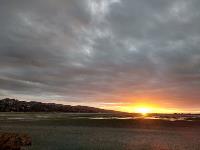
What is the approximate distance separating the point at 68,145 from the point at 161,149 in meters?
10.0

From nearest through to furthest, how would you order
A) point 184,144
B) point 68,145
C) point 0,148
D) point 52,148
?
point 0,148 < point 52,148 < point 68,145 < point 184,144

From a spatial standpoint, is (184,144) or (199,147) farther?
(184,144)

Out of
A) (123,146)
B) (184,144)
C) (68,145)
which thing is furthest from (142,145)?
(68,145)

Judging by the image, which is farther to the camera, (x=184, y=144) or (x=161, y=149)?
(x=184, y=144)

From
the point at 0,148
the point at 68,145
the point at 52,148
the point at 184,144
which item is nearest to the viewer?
the point at 0,148

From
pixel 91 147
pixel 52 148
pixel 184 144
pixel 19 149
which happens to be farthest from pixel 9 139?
pixel 184 144

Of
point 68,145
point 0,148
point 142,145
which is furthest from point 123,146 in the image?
point 0,148

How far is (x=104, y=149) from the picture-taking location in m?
37.8

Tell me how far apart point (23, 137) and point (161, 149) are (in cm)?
1476

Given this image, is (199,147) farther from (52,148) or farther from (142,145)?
(52,148)

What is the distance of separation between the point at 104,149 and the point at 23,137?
8997 millimetres

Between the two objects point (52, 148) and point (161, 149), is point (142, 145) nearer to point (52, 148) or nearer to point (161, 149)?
point (161, 149)

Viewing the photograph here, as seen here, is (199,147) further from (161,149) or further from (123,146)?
(123,146)

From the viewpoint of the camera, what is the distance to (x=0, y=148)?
116ft
